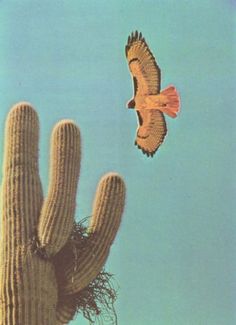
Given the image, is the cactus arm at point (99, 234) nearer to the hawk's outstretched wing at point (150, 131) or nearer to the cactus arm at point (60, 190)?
the cactus arm at point (60, 190)

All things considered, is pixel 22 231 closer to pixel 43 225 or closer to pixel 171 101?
pixel 43 225

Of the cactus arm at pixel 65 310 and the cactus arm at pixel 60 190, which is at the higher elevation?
the cactus arm at pixel 60 190

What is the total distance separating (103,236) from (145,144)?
1.16 m

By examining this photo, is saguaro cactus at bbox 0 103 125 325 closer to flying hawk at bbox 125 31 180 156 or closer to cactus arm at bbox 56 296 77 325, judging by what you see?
cactus arm at bbox 56 296 77 325

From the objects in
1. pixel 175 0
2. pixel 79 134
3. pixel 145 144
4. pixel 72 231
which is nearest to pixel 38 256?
pixel 72 231

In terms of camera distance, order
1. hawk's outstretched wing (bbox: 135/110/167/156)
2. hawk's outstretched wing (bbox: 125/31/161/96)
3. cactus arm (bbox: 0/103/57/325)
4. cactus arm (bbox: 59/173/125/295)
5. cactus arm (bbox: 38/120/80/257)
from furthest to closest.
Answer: hawk's outstretched wing (bbox: 135/110/167/156)
hawk's outstretched wing (bbox: 125/31/161/96)
cactus arm (bbox: 59/173/125/295)
cactus arm (bbox: 38/120/80/257)
cactus arm (bbox: 0/103/57/325)

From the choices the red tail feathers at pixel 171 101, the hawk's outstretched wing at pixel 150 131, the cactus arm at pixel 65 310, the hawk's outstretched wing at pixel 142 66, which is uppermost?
the hawk's outstretched wing at pixel 142 66

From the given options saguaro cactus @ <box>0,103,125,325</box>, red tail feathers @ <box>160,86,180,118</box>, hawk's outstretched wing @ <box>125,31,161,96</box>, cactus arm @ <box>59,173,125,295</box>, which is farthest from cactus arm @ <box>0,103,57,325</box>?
red tail feathers @ <box>160,86,180,118</box>

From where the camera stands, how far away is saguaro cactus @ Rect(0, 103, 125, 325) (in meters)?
5.08

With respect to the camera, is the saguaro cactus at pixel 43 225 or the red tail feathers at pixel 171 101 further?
the red tail feathers at pixel 171 101

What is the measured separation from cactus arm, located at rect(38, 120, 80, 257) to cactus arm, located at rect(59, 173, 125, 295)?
7.6 inches

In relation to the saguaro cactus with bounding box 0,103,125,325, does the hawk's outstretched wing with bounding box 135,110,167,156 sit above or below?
above

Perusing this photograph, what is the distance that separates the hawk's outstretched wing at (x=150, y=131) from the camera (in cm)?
639

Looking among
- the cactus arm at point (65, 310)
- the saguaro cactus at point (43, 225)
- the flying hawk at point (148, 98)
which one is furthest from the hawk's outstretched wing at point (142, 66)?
the cactus arm at point (65, 310)
